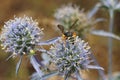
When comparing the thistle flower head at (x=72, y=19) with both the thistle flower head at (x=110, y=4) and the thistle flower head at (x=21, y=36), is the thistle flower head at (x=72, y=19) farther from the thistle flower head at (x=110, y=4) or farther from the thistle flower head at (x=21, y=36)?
the thistle flower head at (x=21, y=36)

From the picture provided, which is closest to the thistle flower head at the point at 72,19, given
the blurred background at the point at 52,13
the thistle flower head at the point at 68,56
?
the thistle flower head at the point at 68,56

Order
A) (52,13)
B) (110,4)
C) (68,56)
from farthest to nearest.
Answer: (52,13), (110,4), (68,56)

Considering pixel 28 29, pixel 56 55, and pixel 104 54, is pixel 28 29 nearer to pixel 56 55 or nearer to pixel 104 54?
pixel 56 55

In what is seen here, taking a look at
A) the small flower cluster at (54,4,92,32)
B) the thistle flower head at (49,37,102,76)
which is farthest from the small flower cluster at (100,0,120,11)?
the thistle flower head at (49,37,102,76)

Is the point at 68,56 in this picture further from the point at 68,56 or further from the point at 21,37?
the point at 21,37

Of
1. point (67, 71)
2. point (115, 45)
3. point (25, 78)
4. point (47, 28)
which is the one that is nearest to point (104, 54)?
point (115, 45)

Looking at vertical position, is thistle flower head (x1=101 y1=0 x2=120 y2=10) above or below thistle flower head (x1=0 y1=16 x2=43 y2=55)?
above

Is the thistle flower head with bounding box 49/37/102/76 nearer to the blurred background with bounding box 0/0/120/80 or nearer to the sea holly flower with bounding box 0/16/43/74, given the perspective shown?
the sea holly flower with bounding box 0/16/43/74

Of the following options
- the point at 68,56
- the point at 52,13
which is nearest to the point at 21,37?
the point at 68,56
